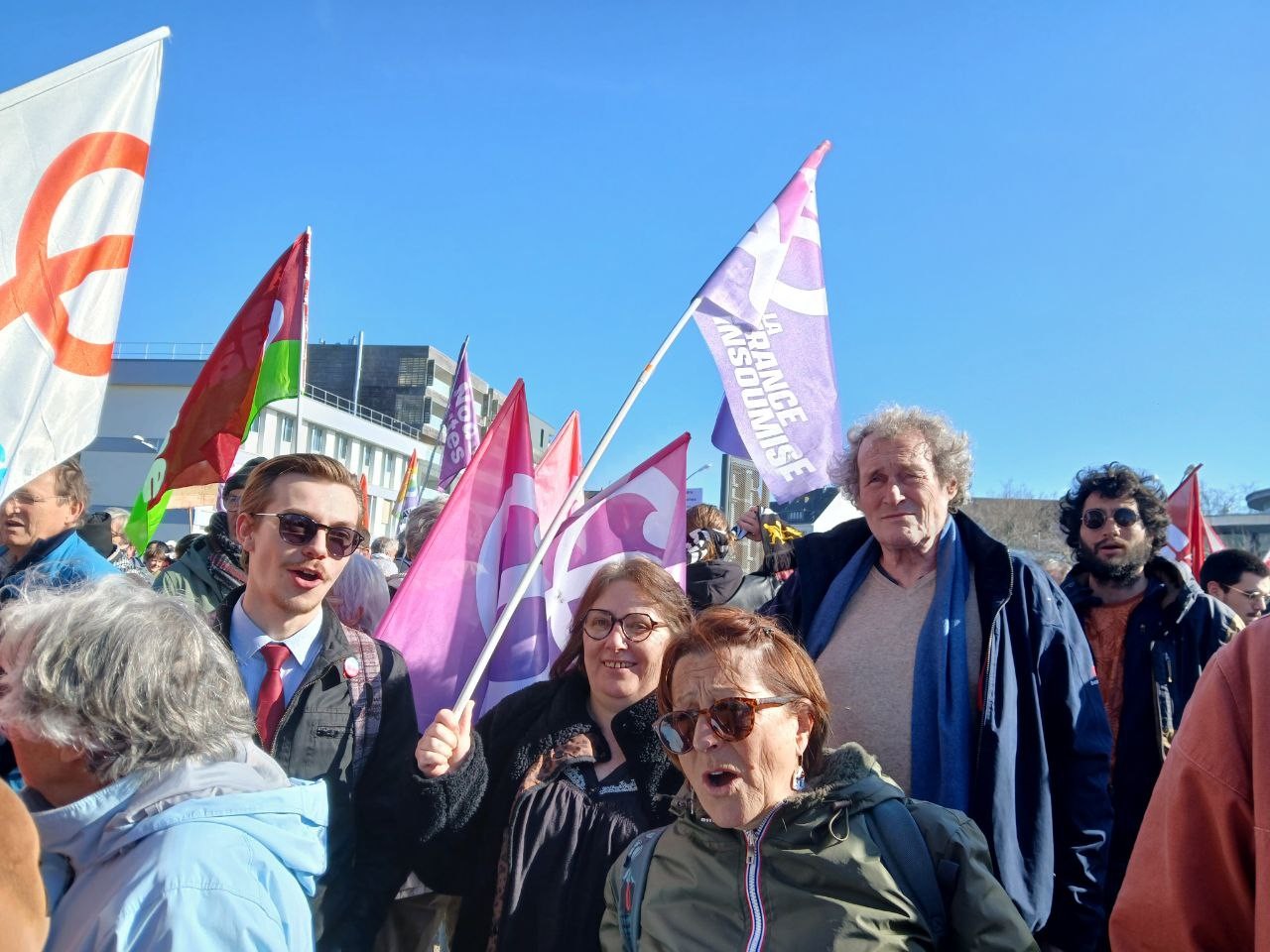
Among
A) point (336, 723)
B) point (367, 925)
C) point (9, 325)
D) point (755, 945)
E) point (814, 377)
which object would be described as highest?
point (814, 377)

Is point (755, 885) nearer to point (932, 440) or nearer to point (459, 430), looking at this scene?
point (932, 440)

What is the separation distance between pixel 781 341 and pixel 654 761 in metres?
2.58

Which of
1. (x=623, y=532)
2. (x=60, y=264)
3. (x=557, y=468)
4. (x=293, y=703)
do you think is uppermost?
(x=60, y=264)

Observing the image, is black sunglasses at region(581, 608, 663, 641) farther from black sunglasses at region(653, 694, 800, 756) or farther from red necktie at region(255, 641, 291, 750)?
red necktie at region(255, 641, 291, 750)

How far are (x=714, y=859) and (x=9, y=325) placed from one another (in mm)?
2479

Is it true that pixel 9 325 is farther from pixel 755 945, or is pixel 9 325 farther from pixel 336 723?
pixel 755 945

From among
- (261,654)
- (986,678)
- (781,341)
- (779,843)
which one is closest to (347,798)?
(261,654)

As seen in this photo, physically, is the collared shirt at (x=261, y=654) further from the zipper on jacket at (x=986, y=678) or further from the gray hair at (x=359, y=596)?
the zipper on jacket at (x=986, y=678)

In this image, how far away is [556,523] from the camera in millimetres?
3174

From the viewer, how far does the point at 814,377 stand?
4.71 metres

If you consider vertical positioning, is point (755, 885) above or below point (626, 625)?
below

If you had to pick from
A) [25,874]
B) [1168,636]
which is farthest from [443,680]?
[1168,636]

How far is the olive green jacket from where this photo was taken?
1.93 metres

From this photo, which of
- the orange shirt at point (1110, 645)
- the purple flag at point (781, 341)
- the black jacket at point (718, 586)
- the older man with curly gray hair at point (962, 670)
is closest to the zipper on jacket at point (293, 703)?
the older man with curly gray hair at point (962, 670)
